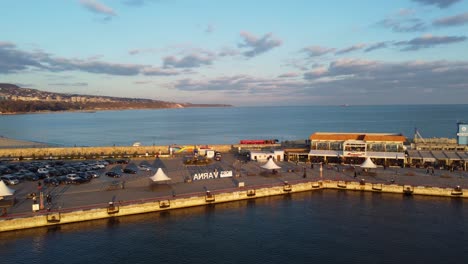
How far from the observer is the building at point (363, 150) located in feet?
157

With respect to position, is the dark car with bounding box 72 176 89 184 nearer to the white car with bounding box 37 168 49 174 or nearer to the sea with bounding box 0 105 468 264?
the white car with bounding box 37 168 49 174

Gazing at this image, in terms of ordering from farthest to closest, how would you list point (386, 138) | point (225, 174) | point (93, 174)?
point (386, 138)
point (225, 174)
point (93, 174)

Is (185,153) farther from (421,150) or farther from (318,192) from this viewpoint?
(421,150)

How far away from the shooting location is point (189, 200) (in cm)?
3300

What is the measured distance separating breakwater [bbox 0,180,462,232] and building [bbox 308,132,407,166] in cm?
1053

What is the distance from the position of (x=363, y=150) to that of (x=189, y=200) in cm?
2791

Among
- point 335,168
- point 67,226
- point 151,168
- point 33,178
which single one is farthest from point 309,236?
point 33,178

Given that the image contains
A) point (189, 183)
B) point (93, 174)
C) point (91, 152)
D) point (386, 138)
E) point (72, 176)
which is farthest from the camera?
point (91, 152)

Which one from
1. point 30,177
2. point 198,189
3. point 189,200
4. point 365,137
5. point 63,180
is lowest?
point 189,200

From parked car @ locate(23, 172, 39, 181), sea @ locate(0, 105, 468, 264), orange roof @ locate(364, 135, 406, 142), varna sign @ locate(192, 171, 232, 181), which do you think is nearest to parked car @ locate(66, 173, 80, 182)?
parked car @ locate(23, 172, 39, 181)

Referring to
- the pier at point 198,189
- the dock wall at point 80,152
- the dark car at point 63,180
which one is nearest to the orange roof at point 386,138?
the pier at point 198,189

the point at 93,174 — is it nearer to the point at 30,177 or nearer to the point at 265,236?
the point at 30,177

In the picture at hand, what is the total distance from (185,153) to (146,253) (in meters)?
38.3

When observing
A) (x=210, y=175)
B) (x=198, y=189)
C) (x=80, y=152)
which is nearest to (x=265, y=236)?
(x=198, y=189)
